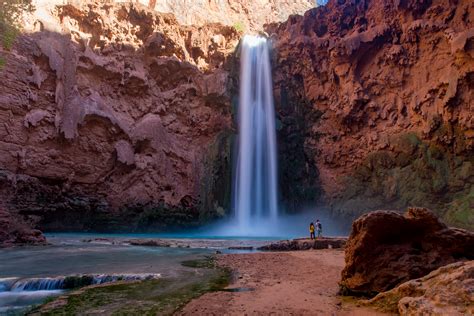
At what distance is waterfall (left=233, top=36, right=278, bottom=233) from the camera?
33.4 meters

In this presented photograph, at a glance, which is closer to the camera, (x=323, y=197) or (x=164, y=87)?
(x=323, y=197)

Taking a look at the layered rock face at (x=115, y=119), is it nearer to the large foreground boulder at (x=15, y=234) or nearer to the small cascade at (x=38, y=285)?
the large foreground boulder at (x=15, y=234)

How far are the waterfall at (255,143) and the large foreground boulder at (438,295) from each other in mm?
27343

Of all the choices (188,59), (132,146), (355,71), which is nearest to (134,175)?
(132,146)

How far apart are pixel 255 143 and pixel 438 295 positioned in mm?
31242

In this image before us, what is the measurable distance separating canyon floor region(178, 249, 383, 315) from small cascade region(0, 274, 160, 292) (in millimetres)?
2815

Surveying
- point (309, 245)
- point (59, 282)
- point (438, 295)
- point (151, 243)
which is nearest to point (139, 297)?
point (59, 282)

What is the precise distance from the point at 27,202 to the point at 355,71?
32.6 metres

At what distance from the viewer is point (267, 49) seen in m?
38.4

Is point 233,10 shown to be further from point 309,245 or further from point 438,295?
point 438,295

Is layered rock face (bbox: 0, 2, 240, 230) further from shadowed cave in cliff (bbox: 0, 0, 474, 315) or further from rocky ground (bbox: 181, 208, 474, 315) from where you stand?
rocky ground (bbox: 181, 208, 474, 315)

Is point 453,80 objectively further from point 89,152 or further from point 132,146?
point 89,152

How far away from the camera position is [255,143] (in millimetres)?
35531

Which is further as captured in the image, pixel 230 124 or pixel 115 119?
pixel 230 124
